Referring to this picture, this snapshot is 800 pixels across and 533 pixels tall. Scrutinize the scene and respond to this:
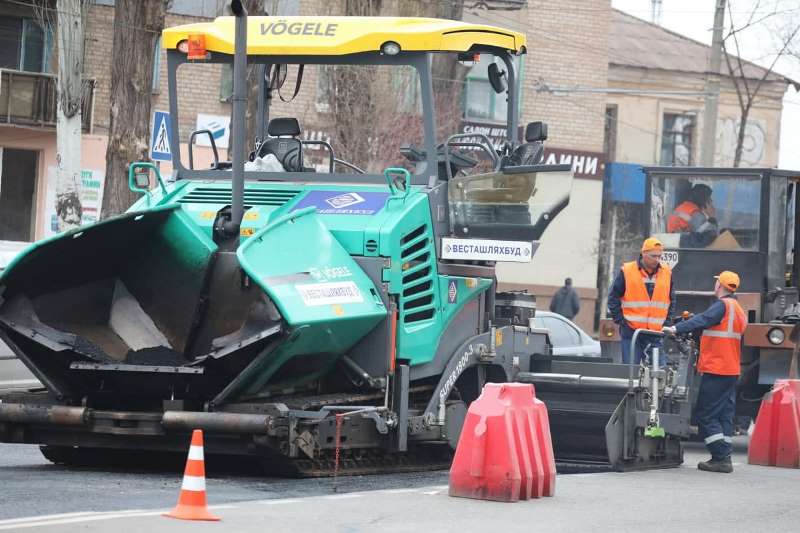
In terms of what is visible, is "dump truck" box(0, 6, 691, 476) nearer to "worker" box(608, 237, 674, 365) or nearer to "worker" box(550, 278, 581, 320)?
"worker" box(608, 237, 674, 365)

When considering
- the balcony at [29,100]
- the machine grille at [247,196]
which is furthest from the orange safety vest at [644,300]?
the balcony at [29,100]

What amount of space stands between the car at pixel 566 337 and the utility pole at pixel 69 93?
646cm

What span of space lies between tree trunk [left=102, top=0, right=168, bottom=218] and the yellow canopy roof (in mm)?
7635

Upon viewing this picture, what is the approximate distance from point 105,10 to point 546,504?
74.1 feet

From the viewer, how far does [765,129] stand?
46.6m

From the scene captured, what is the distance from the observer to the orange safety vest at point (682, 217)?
17.6 metres

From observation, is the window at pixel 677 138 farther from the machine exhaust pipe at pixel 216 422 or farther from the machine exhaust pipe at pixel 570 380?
the machine exhaust pipe at pixel 216 422

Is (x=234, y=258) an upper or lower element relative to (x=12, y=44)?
lower

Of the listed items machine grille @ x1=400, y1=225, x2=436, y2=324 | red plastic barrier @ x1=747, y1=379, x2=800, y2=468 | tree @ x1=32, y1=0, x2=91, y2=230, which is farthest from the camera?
tree @ x1=32, y1=0, x2=91, y2=230

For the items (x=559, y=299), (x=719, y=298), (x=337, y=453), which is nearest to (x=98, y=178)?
(x=559, y=299)

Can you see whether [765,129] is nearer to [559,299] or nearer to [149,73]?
[559,299]

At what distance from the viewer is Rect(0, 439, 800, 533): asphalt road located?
8.56 metres

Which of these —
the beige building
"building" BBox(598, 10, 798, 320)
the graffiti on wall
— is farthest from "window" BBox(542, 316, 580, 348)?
the graffiti on wall

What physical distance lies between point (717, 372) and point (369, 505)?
4.97m
